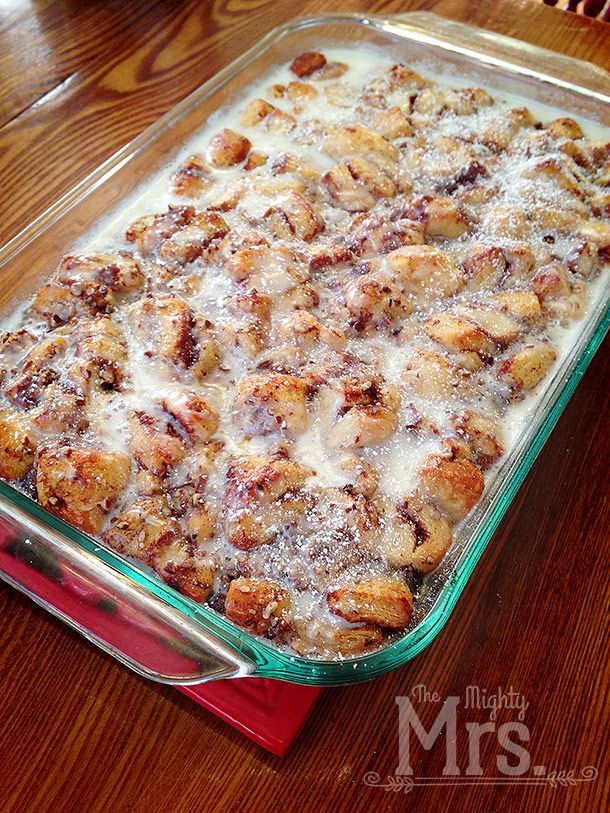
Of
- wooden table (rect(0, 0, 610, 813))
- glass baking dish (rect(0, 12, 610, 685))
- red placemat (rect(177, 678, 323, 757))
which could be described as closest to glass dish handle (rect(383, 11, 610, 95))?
glass baking dish (rect(0, 12, 610, 685))

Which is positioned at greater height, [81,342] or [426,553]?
[81,342]

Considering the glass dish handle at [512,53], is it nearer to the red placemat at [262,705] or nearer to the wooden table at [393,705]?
the wooden table at [393,705]

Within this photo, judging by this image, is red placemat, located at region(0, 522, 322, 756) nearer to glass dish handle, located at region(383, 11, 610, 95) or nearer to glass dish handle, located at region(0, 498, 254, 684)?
glass dish handle, located at region(0, 498, 254, 684)

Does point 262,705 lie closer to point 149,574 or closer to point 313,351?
point 149,574

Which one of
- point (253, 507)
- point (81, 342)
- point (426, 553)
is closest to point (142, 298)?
point (81, 342)

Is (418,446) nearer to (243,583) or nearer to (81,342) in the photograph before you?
(243,583)

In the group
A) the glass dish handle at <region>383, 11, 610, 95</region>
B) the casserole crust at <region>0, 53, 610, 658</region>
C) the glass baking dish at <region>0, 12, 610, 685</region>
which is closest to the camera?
the glass baking dish at <region>0, 12, 610, 685</region>

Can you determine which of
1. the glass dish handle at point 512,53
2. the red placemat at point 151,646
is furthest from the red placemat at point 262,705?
the glass dish handle at point 512,53
